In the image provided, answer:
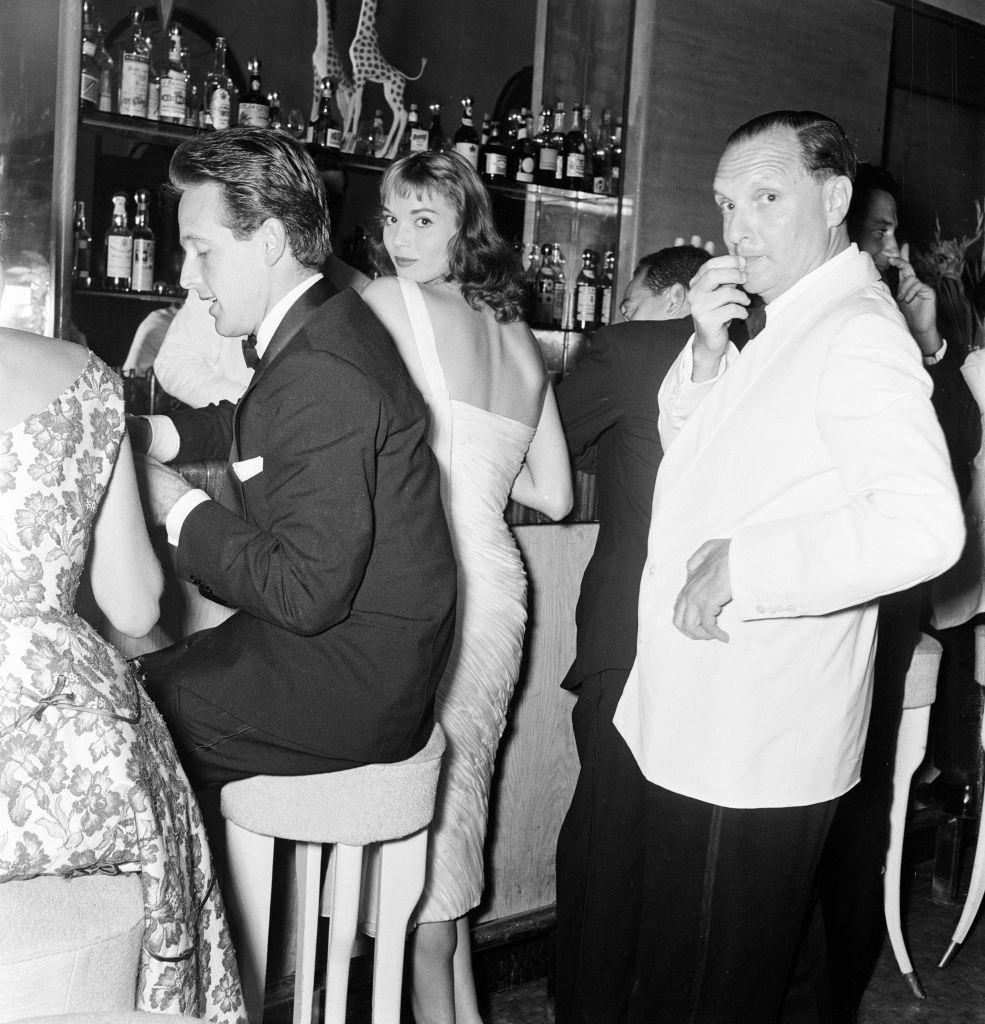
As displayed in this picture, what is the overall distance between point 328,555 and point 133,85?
7.92ft

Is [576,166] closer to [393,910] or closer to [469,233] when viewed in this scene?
[469,233]

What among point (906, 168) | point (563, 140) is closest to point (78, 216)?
point (563, 140)

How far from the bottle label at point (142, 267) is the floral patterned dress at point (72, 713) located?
230 centimetres

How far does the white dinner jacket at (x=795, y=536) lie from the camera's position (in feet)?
4.36

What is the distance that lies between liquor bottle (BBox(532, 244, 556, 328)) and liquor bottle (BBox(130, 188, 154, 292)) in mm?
1404

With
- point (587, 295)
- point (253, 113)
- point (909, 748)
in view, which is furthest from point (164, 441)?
point (587, 295)

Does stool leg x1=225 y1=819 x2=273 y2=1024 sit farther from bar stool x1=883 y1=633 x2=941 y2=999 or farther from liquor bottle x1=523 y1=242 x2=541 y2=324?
liquor bottle x1=523 y1=242 x2=541 y2=324

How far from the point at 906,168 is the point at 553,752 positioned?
3.46 metres

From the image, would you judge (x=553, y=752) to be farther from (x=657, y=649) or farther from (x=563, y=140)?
(x=563, y=140)

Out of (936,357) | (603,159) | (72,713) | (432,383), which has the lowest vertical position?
(72,713)

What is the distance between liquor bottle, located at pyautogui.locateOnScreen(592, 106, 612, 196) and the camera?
13.8 feet

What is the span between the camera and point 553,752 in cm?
239

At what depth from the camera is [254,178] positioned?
1524 millimetres

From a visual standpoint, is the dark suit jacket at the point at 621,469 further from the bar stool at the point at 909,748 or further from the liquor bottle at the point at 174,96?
the liquor bottle at the point at 174,96
